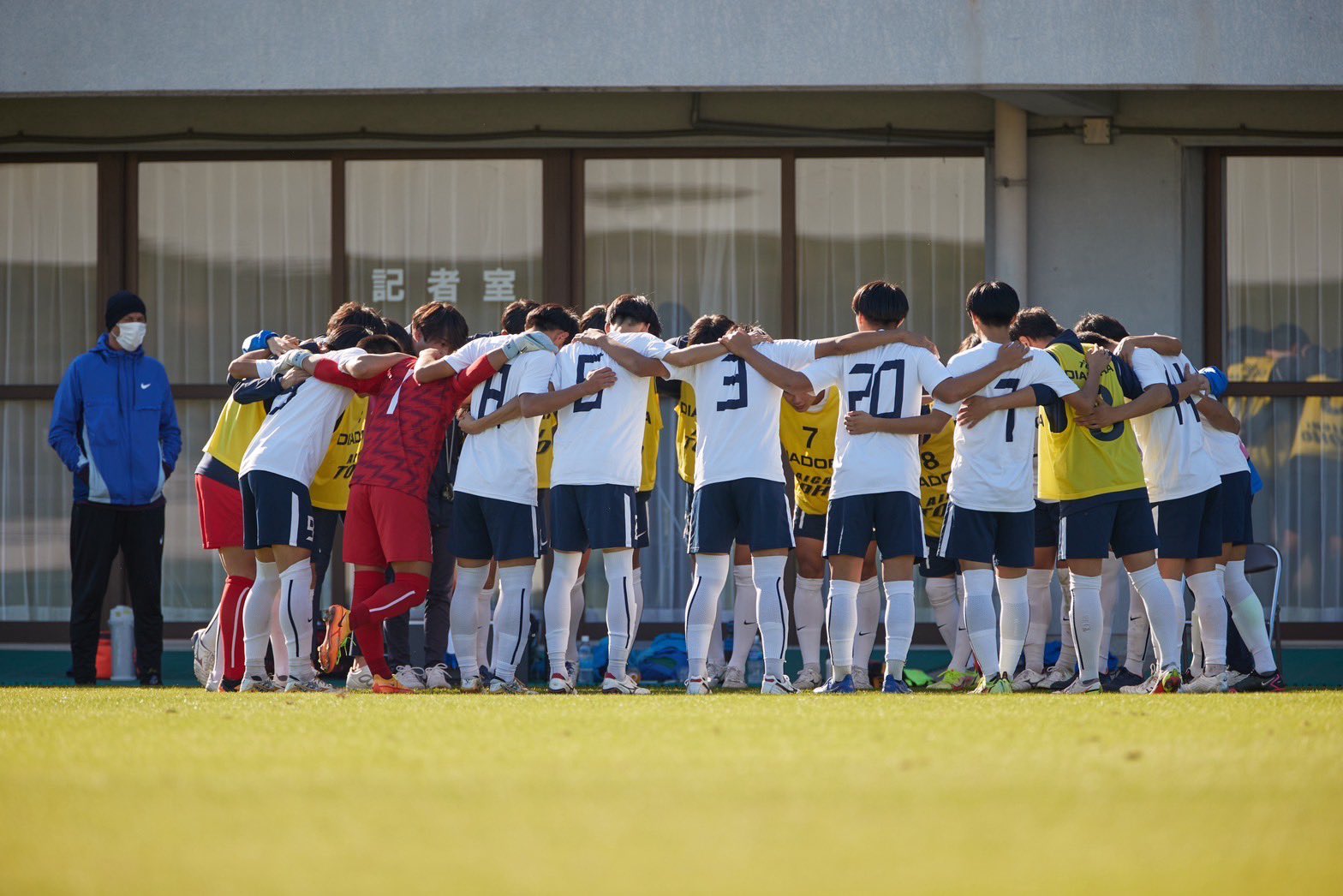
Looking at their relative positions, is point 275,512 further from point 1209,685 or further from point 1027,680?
point 1209,685

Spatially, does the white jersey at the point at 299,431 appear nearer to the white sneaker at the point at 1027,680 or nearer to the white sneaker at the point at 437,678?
the white sneaker at the point at 437,678

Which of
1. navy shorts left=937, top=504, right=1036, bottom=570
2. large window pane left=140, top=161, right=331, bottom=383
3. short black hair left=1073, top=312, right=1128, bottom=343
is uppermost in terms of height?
large window pane left=140, top=161, right=331, bottom=383

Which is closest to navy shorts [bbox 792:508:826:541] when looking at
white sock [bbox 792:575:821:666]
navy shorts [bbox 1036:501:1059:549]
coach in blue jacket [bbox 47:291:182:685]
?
white sock [bbox 792:575:821:666]

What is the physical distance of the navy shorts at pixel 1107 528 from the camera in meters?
7.20

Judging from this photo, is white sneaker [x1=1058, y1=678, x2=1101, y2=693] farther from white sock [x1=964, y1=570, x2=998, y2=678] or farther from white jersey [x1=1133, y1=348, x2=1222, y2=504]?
white jersey [x1=1133, y1=348, x2=1222, y2=504]

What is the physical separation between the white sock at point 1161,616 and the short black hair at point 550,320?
2.85 metres

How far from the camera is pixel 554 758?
14.6ft

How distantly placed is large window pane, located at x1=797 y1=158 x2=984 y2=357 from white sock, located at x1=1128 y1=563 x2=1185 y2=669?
3.67 meters

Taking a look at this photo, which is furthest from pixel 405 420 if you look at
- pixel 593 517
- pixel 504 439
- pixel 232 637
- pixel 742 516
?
pixel 742 516

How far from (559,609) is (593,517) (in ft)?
1.52

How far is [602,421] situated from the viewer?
7.30m

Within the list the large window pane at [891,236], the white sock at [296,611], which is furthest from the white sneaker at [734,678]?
the large window pane at [891,236]

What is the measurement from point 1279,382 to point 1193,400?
10.4 ft

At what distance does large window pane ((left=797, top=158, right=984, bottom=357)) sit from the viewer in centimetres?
1067
